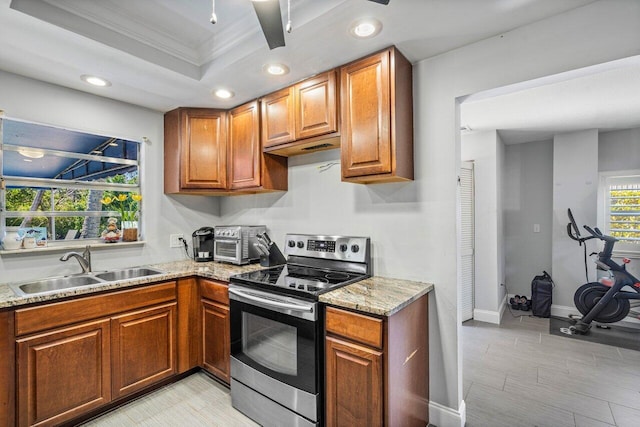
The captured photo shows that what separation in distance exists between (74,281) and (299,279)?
5.86 ft

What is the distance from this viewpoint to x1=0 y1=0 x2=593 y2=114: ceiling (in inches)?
60.9

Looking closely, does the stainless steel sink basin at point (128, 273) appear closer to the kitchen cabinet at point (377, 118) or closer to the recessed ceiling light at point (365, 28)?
the kitchen cabinet at point (377, 118)

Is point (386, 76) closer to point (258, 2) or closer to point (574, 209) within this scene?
point (258, 2)

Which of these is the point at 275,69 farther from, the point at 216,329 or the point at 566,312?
the point at 566,312

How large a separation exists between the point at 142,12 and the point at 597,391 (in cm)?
416

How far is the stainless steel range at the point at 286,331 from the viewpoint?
1697 millimetres

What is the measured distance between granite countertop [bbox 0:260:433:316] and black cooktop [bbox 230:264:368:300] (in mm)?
75

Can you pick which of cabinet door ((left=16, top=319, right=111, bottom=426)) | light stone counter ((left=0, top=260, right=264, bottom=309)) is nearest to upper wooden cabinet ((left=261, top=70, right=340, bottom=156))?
light stone counter ((left=0, top=260, right=264, bottom=309))

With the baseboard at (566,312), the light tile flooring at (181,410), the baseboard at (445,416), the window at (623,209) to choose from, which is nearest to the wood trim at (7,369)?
the light tile flooring at (181,410)

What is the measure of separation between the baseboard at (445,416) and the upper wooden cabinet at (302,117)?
1.94 m

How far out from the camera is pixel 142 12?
1.84 meters

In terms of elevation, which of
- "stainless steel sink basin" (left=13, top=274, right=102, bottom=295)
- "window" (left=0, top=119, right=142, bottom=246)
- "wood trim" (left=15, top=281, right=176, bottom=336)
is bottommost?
"wood trim" (left=15, top=281, right=176, bottom=336)

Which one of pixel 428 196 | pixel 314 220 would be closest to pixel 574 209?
pixel 428 196

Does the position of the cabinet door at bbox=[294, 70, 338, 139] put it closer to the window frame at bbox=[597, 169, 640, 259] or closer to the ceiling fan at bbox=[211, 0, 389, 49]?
the ceiling fan at bbox=[211, 0, 389, 49]
